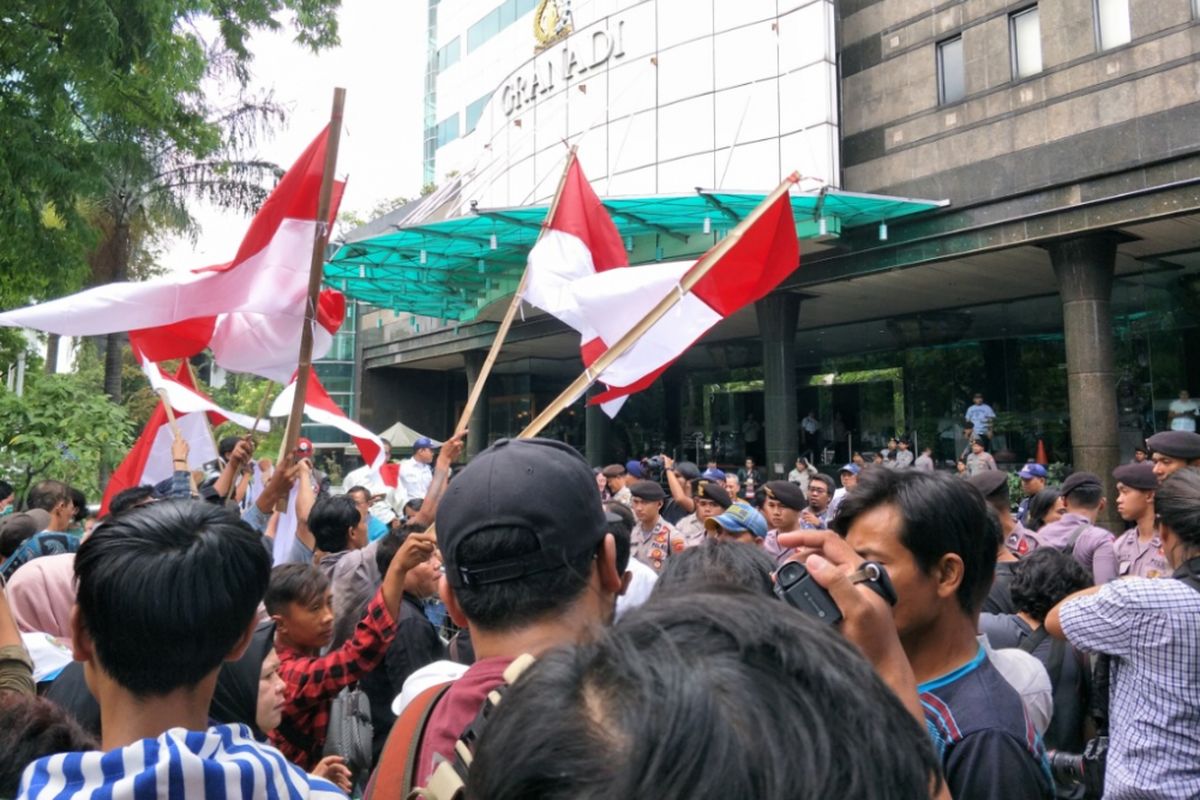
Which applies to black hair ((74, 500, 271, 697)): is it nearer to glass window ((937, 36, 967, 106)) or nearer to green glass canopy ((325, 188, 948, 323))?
green glass canopy ((325, 188, 948, 323))

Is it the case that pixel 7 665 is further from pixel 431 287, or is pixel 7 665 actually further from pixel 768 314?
pixel 431 287

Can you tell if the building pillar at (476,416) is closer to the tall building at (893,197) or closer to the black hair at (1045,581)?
the tall building at (893,197)

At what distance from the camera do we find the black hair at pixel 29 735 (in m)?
1.63

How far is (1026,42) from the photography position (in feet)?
48.1

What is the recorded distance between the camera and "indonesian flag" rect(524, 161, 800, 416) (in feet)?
16.3

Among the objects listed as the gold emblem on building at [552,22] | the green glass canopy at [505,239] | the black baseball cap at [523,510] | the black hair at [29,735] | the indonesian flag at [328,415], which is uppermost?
the gold emblem on building at [552,22]

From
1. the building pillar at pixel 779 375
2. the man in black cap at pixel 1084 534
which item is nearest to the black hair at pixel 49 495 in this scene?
the man in black cap at pixel 1084 534

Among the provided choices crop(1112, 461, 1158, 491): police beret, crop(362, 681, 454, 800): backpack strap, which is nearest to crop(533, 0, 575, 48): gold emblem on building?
crop(1112, 461, 1158, 491): police beret

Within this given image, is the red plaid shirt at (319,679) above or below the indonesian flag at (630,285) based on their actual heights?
below

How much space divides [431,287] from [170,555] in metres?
22.3

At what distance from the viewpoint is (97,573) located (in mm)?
1693

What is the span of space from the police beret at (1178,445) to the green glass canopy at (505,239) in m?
9.69

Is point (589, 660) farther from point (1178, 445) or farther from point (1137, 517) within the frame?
point (1178, 445)

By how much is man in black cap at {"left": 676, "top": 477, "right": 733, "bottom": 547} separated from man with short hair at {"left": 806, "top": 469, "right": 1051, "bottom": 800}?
161 inches
